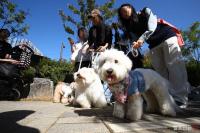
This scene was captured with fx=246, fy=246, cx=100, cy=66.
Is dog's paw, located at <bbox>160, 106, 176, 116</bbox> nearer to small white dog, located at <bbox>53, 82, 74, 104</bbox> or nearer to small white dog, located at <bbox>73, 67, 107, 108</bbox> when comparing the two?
small white dog, located at <bbox>73, 67, 107, 108</bbox>

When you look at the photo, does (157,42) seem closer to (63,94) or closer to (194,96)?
(194,96)

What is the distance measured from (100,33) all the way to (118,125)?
3.14 meters

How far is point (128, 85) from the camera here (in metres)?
3.62

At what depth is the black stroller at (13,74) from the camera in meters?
7.59

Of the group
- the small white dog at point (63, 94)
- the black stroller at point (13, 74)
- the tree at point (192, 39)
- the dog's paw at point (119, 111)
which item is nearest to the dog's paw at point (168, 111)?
the dog's paw at point (119, 111)

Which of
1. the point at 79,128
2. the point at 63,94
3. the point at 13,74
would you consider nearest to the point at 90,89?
the point at 63,94

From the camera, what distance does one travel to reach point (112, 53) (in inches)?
148

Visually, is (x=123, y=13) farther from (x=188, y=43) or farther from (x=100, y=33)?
(x=188, y=43)

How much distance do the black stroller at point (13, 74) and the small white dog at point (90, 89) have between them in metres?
2.86

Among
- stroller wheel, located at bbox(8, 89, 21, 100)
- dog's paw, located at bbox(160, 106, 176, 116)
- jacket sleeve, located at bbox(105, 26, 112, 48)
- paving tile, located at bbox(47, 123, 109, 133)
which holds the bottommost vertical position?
paving tile, located at bbox(47, 123, 109, 133)

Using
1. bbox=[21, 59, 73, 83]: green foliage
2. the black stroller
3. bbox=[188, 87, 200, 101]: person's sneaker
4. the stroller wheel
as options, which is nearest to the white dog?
bbox=[188, 87, 200, 101]: person's sneaker

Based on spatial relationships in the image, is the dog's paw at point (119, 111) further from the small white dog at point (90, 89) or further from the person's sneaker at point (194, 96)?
the person's sneaker at point (194, 96)

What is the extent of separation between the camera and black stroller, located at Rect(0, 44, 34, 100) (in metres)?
7.59

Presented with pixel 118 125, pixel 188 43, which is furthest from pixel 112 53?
pixel 188 43
